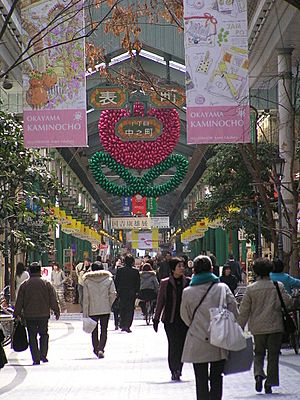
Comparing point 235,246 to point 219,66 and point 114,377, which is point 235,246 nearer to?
point 219,66

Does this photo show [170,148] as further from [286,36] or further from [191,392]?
[191,392]

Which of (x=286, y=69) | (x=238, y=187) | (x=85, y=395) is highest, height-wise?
(x=286, y=69)

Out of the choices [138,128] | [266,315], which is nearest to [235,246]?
[138,128]

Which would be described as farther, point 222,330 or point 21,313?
point 21,313

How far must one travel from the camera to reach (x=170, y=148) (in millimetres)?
31000

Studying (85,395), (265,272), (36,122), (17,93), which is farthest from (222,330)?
(17,93)

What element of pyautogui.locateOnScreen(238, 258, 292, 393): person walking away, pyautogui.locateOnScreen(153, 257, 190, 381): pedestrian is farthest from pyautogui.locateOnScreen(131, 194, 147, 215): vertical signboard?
pyautogui.locateOnScreen(238, 258, 292, 393): person walking away

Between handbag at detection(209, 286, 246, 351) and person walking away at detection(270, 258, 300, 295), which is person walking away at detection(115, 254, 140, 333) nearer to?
person walking away at detection(270, 258, 300, 295)

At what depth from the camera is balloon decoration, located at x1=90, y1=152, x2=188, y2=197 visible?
33.0 metres

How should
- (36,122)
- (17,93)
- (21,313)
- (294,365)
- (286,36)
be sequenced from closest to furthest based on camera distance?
(294,365) < (21,313) < (36,122) < (286,36) < (17,93)

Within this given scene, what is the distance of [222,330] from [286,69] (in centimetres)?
1625

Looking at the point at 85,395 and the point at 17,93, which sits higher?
the point at 17,93

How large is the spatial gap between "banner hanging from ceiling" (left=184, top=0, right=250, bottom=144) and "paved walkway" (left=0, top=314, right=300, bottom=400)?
415 cm

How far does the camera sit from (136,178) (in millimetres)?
35406
